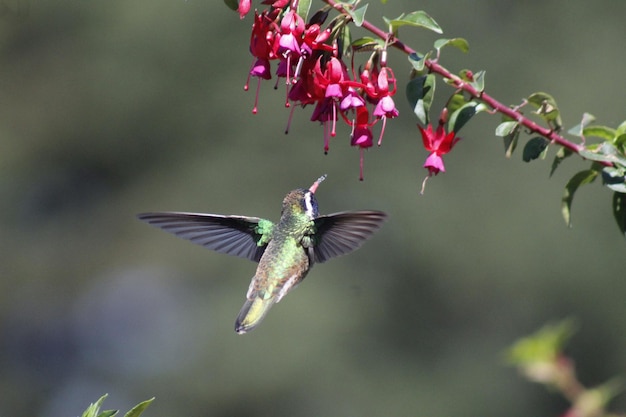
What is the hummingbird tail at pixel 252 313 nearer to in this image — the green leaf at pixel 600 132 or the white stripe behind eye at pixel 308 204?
the white stripe behind eye at pixel 308 204

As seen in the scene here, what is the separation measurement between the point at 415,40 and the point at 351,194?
1.81 meters

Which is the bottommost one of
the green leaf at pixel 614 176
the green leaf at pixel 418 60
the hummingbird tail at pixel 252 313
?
the hummingbird tail at pixel 252 313

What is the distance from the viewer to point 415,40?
374 inches

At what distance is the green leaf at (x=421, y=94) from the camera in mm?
1602

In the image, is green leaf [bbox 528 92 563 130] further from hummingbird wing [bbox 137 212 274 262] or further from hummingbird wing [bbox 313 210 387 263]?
hummingbird wing [bbox 137 212 274 262]

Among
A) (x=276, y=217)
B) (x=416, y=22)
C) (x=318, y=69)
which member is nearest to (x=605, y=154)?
(x=416, y=22)

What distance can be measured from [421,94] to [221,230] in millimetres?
772

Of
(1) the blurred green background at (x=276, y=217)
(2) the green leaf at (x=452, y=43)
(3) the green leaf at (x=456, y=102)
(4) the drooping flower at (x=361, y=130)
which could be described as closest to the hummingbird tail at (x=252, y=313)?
(4) the drooping flower at (x=361, y=130)

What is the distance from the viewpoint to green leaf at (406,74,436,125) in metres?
1.60

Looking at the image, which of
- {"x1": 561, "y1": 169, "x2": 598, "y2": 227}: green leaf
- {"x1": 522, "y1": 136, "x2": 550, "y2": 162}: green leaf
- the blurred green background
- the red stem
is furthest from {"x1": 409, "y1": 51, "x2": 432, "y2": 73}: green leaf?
the blurred green background

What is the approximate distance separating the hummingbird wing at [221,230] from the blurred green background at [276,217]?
6.14 m

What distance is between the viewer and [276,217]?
9086 mm

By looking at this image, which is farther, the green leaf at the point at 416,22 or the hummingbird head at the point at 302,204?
the hummingbird head at the point at 302,204

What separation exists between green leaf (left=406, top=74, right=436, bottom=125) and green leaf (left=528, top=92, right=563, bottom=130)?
Result: 172mm
